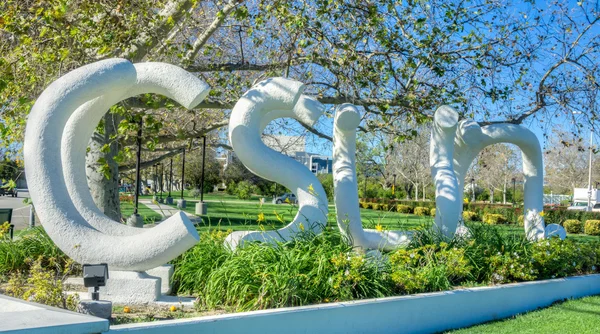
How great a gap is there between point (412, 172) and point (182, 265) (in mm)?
52065

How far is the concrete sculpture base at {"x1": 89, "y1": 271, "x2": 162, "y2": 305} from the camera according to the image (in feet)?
23.8

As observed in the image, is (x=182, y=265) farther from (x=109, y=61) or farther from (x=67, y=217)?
(x=109, y=61)

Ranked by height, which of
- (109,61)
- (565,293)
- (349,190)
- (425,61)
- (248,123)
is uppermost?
(425,61)

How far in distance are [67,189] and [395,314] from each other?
3.97m

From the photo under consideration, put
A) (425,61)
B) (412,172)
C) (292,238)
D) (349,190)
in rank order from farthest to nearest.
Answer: (412,172) → (425,61) → (349,190) → (292,238)

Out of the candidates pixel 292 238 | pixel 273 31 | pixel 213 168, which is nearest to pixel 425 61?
pixel 273 31

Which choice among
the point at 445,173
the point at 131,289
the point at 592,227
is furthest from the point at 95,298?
the point at 592,227

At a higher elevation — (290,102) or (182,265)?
(290,102)

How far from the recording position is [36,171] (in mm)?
6887

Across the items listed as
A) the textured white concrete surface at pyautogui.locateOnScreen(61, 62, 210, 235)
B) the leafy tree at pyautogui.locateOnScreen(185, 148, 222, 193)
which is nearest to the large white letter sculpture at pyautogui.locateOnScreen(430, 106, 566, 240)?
the textured white concrete surface at pyautogui.locateOnScreen(61, 62, 210, 235)

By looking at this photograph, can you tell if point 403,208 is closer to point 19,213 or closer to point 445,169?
point 19,213

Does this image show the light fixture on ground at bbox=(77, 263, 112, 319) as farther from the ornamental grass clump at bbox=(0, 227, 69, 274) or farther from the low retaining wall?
the ornamental grass clump at bbox=(0, 227, 69, 274)

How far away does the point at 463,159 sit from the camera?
1148cm

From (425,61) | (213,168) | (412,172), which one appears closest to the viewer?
(425,61)
